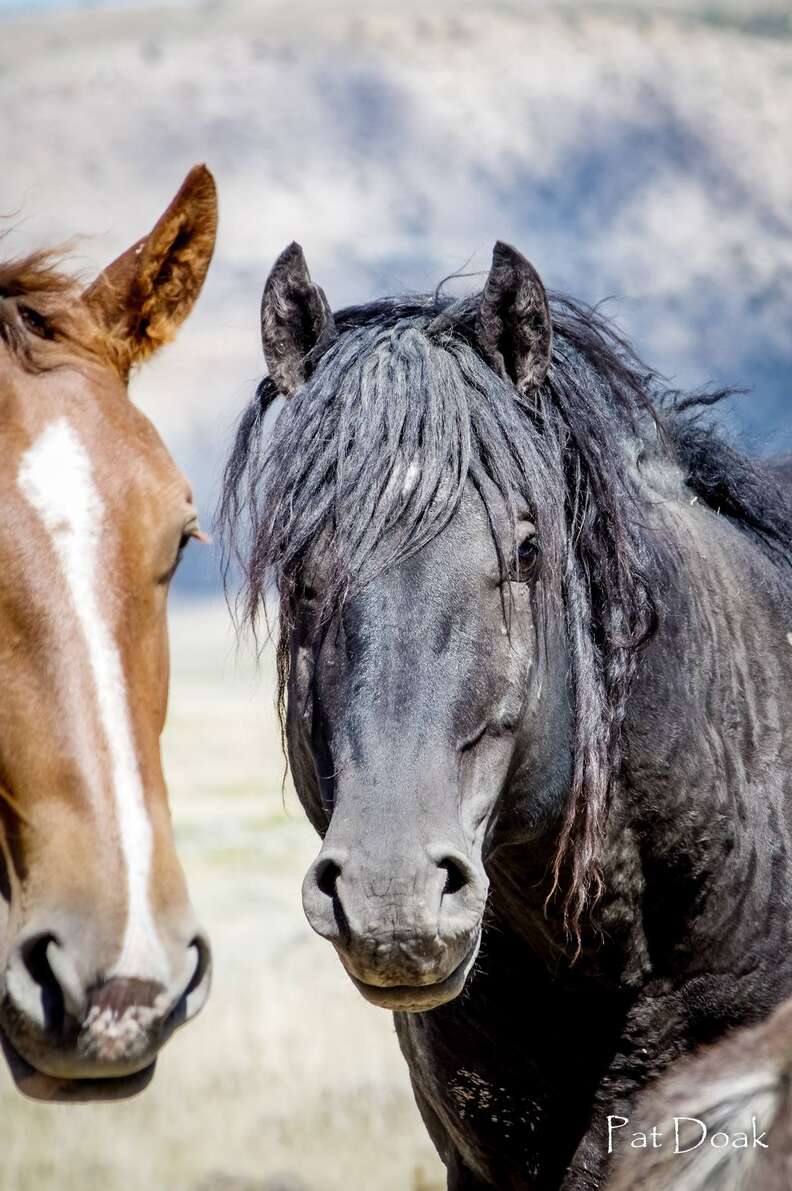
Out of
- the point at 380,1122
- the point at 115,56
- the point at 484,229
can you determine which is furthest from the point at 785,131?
the point at 380,1122

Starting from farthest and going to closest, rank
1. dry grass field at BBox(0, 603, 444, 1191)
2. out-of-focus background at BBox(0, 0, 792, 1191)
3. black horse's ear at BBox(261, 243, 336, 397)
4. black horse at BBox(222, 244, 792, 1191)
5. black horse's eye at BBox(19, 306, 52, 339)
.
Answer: out-of-focus background at BBox(0, 0, 792, 1191) → dry grass field at BBox(0, 603, 444, 1191) → black horse's ear at BBox(261, 243, 336, 397) → black horse's eye at BBox(19, 306, 52, 339) → black horse at BBox(222, 244, 792, 1191)

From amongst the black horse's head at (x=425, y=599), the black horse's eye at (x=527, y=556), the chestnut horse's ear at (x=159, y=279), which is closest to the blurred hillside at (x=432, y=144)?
the chestnut horse's ear at (x=159, y=279)

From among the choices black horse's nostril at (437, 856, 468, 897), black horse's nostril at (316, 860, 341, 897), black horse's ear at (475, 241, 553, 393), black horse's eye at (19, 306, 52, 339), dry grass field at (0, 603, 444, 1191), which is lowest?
dry grass field at (0, 603, 444, 1191)

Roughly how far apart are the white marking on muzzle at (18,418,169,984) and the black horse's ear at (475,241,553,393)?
3.61 feet

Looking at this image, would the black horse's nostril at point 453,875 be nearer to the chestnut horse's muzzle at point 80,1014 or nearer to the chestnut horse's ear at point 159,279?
the chestnut horse's muzzle at point 80,1014

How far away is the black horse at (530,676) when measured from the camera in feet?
10.4

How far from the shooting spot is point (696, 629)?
12.1 feet

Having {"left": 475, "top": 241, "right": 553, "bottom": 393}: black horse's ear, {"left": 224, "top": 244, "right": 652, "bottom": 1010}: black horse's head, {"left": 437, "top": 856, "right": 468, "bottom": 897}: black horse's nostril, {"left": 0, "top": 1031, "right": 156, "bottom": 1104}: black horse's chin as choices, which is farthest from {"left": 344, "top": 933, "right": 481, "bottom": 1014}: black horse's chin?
{"left": 475, "top": 241, "right": 553, "bottom": 393}: black horse's ear

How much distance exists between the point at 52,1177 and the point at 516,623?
212 inches

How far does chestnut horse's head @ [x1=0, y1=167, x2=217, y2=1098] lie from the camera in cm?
Result: 262

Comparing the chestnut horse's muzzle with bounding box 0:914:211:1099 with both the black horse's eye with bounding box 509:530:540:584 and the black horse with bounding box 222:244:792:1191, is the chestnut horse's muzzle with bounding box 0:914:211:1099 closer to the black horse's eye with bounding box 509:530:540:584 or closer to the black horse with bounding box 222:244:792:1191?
the black horse with bounding box 222:244:792:1191

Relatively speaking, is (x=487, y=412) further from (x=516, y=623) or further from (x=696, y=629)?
(x=696, y=629)

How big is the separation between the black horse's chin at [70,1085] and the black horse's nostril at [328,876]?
19.1 inches

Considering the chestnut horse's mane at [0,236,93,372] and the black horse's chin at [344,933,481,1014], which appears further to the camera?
the chestnut horse's mane at [0,236,93,372]
